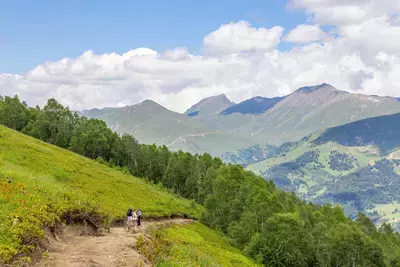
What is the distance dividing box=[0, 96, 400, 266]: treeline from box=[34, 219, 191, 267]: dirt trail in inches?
2017

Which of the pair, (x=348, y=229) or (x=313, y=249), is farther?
(x=348, y=229)

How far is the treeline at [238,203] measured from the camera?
83.1m

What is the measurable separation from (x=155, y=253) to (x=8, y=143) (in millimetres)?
55936

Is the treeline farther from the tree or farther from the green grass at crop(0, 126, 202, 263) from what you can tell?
the green grass at crop(0, 126, 202, 263)

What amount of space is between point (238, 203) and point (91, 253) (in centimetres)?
7572

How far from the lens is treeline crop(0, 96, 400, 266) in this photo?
273 feet

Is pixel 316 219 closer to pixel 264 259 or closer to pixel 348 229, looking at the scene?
pixel 348 229

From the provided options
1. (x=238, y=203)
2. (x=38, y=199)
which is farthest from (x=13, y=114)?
(x=38, y=199)

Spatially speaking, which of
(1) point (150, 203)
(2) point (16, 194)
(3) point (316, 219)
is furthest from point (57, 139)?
(2) point (16, 194)

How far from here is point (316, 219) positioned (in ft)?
405

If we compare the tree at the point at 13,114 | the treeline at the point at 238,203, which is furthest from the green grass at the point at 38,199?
the tree at the point at 13,114

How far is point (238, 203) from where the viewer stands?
100750 millimetres

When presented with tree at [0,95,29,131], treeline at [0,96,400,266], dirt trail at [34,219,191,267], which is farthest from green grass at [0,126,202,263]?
tree at [0,95,29,131]

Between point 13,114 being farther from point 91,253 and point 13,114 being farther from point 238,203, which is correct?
point 91,253
